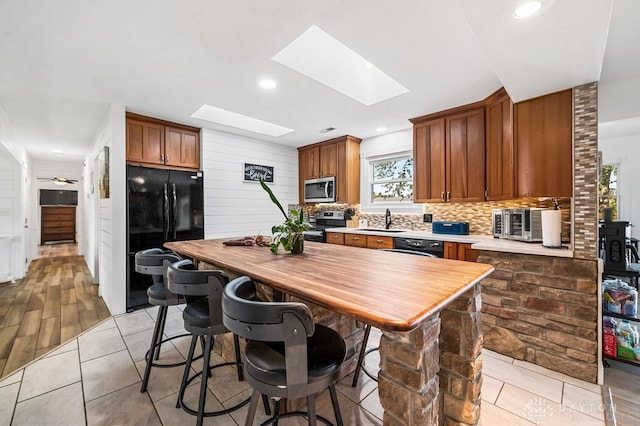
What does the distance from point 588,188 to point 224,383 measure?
118 inches

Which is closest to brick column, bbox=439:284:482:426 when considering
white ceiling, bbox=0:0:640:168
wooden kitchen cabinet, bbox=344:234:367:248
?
white ceiling, bbox=0:0:640:168

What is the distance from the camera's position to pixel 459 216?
140 inches

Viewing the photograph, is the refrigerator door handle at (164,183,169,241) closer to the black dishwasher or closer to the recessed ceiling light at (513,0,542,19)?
the black dishwasher

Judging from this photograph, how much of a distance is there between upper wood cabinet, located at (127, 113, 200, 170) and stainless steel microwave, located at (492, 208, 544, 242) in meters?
3.99

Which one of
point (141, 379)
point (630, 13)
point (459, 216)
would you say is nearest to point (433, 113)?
point (459, 216)

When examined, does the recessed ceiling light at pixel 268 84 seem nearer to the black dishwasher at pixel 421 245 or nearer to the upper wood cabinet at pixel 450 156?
the upper wood cabinet at pixel 450 156

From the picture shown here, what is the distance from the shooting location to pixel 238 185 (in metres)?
4.46

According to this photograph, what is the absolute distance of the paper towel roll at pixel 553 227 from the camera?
2.27 metres

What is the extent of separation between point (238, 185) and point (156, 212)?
1.32m

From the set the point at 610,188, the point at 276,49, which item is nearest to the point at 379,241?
the point at 276,49

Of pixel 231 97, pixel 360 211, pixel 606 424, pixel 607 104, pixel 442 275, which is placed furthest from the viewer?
pixel 360 211

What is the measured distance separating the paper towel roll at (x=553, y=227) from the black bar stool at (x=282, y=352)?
217 cm

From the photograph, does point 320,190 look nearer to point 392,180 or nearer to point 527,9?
point 392,180

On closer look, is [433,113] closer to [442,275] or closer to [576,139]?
[576,139]
